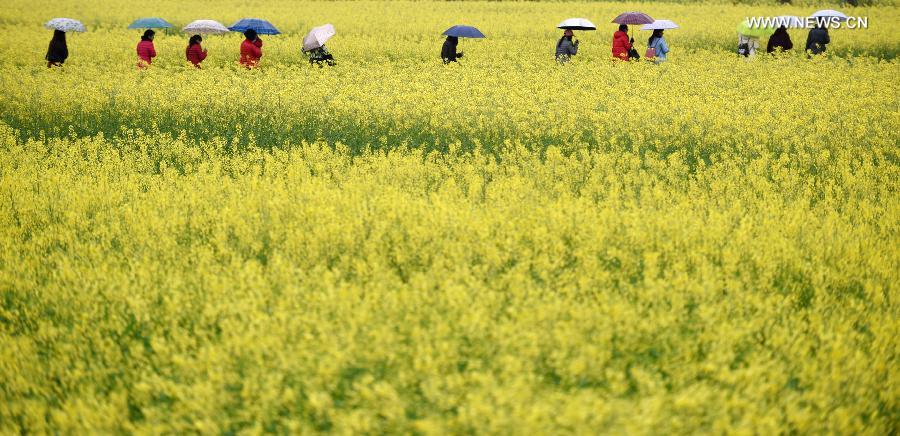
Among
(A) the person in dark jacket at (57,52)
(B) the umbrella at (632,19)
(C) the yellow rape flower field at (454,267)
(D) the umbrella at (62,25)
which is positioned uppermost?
(B) the umbrella at (632,19)

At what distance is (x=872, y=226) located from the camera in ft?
21.6

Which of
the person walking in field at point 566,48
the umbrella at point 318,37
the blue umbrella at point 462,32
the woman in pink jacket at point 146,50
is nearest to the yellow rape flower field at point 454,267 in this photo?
the umbrella at point 318,37

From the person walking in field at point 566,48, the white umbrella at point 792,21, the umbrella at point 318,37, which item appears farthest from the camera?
the white umbrella at point 792,21

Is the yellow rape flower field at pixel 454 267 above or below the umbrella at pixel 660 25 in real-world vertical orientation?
below

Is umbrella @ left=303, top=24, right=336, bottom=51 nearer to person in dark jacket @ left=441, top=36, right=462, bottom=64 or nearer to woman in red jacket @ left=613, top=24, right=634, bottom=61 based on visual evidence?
person in dark jacket @ left=441, top=36, right=462, bottom=64

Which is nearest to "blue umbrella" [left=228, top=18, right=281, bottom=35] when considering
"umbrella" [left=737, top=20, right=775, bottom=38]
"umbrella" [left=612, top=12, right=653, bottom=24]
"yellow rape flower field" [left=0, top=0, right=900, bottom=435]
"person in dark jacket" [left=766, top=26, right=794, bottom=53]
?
"yellow rape flower field" [left=0, top=0, right=900, bottom=435]

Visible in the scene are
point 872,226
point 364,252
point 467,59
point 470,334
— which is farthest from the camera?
point 467,59

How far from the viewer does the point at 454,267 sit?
5.59 m

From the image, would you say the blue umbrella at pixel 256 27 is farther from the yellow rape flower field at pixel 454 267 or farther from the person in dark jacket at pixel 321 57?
the yellow rape flower field at pixel 454 267

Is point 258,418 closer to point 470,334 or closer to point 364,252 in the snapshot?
point 470,334

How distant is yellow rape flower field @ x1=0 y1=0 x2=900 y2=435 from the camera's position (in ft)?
12.9

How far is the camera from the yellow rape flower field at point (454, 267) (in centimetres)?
393

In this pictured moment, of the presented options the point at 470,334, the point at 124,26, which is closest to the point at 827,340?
the point at 470,334

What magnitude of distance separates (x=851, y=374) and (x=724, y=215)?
2.69 metres
